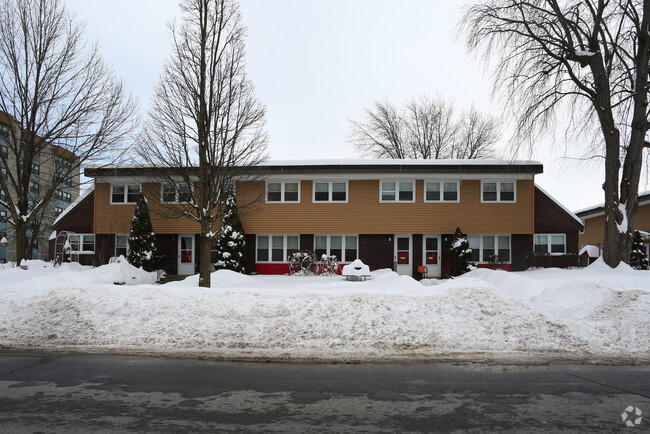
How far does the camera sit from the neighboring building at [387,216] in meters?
25.8

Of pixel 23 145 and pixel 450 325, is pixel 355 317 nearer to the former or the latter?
pixel 450 325

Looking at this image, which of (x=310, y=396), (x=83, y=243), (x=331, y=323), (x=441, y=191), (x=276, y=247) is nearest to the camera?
(x=310, y=396)

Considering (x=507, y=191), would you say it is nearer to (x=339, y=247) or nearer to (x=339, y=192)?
(x=339, y=192)

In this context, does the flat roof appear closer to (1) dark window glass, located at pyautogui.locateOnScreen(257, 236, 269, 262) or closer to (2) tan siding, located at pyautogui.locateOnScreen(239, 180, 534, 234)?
(2) tan siding, located at pyautogui.locateOnScreen(239, 180, 534, 234)

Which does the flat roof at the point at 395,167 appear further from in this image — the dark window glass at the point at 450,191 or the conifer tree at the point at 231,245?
the conifer tree at the point at 231,245

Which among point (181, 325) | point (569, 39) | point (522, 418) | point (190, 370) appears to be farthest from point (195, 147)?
point (569, 39)

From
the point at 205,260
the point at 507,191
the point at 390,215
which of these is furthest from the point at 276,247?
the point at 507,191

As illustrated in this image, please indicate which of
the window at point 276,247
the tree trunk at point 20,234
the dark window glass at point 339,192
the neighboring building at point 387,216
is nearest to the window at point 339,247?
the neighboring building at point 387,216

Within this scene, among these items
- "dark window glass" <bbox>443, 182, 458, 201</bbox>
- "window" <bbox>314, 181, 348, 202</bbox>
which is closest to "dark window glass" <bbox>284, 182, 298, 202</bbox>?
"window" <bbox>314, 181, 348, 202</bbox>

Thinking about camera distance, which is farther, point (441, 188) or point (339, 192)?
point (339, 192)

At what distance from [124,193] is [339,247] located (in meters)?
13.1

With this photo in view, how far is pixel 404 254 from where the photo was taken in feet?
87.5

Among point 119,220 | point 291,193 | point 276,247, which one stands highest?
point 291,193

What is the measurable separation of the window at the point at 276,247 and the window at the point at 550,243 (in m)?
13.7
